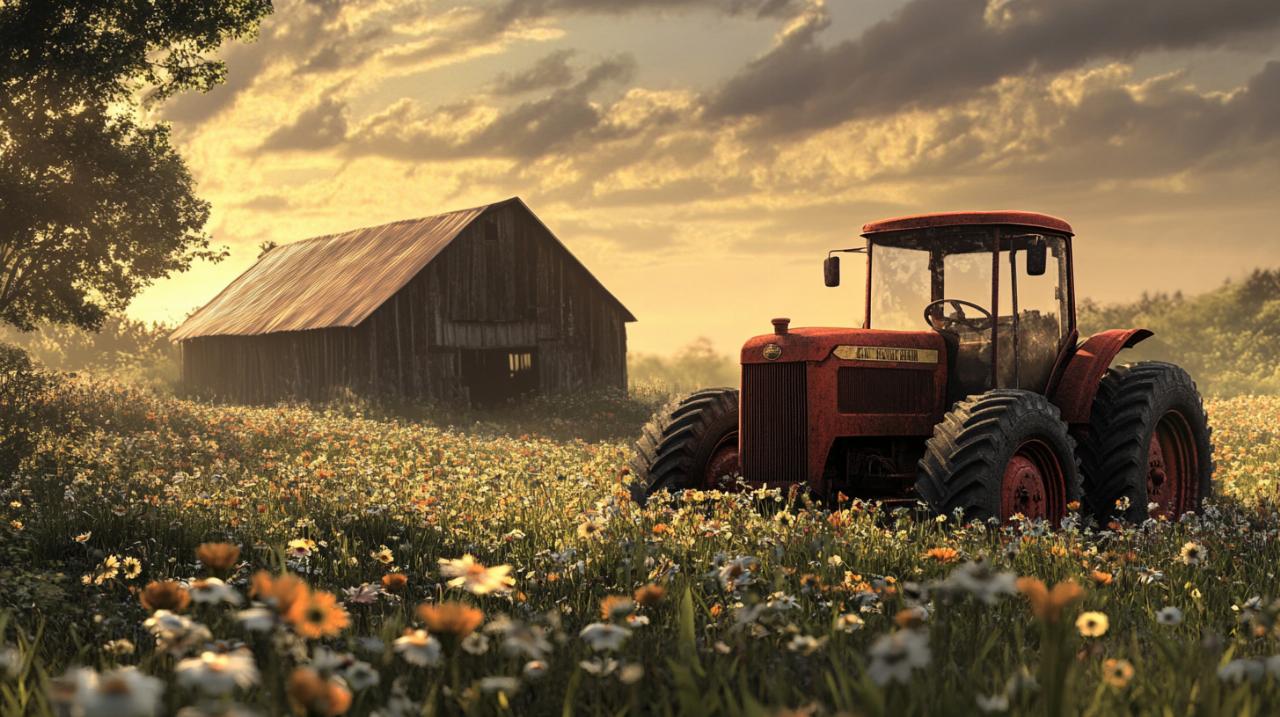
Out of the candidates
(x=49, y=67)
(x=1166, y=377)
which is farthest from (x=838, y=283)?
(x=49, y=67)

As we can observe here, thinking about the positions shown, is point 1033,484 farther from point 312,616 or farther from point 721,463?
point 312,616

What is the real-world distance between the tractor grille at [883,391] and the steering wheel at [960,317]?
19.1 inches

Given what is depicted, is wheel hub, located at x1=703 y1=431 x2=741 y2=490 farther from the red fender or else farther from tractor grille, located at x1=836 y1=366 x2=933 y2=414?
the red fender

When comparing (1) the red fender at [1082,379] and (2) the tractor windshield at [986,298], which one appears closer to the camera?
(2) the tractor windshield at [986,298]

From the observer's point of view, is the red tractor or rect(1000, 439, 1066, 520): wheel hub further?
the red tractor

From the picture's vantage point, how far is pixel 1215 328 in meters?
47.2

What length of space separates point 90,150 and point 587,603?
2309 cm

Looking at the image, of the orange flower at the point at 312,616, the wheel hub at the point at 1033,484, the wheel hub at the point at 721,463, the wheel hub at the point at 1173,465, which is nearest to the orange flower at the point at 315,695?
the orange flower at the point at 312,616

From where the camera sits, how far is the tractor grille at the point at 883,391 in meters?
8.88

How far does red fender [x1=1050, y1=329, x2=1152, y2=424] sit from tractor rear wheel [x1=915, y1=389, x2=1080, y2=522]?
2.54 feet

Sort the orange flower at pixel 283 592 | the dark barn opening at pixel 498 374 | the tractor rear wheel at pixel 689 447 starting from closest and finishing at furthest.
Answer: the orange flower at pixel 283 592 < the tractor rear wheel at pixel 689 447 < the dark barn opening at pixel 498 374

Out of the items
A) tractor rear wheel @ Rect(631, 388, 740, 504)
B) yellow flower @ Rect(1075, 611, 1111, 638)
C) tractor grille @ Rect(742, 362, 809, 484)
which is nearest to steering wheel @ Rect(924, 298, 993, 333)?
tractor grille @ Rect(742, 362, 809, 484)

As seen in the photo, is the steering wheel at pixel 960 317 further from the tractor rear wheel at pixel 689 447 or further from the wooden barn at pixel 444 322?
the wooden barn at pixel 444 322

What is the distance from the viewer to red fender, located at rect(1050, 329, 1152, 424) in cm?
952
